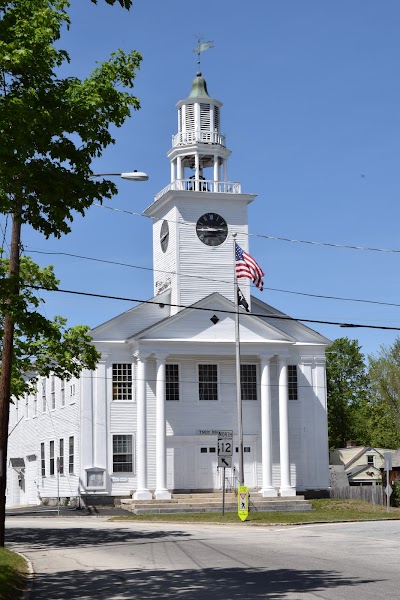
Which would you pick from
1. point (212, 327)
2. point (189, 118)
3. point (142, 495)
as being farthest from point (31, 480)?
point (189, 118)

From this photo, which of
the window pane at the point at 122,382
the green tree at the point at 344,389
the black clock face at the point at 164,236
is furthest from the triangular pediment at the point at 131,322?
the green tree at the point at 344,389

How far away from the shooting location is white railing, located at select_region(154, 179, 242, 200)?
50.3 meters

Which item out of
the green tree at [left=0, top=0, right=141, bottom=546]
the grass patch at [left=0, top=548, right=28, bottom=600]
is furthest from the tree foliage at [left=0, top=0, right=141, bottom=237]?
the grass patch at [left=0, top=548, right=28, bottom=600]

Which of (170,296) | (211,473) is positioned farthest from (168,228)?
(211,473)

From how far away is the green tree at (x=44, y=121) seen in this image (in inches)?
554

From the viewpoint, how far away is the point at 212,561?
19922 millimetres

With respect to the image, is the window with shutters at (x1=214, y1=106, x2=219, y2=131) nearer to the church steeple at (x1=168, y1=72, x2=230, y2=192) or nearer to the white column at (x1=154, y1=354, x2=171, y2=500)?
the church steeple at (x1=168, y1=72, x2=230, y2=192)

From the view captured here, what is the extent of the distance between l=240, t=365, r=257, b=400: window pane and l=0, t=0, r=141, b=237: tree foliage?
109 feet

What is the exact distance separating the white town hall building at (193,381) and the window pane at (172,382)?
0.07 m

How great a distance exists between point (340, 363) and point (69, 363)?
196ft

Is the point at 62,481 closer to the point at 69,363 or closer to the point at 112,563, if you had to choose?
the point at 69,363

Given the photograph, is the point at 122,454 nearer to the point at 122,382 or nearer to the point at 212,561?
the point at 122,382

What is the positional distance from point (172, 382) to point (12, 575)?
31.1 m

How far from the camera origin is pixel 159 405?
149 feet
